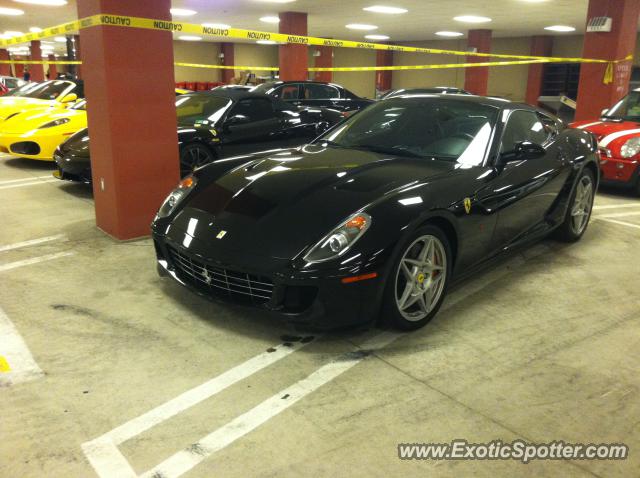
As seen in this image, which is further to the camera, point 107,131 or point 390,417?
point 107,131

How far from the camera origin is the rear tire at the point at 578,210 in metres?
4.52

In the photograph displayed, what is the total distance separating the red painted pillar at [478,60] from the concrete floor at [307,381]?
60.5 feet

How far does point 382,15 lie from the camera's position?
54.0 feet

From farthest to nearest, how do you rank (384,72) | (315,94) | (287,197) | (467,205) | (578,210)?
(384,72) < (315,94) < (578,210) < (467,205) < (287,197)

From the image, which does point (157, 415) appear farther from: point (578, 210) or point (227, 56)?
point (227, 56)

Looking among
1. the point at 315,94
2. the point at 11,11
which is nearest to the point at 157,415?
the point at 315,94

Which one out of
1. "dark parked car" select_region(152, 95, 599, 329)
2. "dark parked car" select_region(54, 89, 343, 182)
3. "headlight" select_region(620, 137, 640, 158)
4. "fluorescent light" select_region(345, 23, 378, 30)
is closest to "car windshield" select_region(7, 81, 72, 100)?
"dark parked car" select_region(54, 89, 343, 182)

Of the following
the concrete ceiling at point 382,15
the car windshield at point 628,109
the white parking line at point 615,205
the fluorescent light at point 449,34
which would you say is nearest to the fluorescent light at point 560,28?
the concrete ceiling at point 382,15

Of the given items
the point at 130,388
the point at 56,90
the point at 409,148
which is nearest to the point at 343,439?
the point at 130,388

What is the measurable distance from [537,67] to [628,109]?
1727cm

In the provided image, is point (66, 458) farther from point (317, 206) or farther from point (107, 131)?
point (107, 131)

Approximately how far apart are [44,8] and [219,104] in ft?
39.9

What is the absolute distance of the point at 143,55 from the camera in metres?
4.33

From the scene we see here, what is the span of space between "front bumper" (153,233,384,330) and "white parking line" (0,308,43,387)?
94 cm
